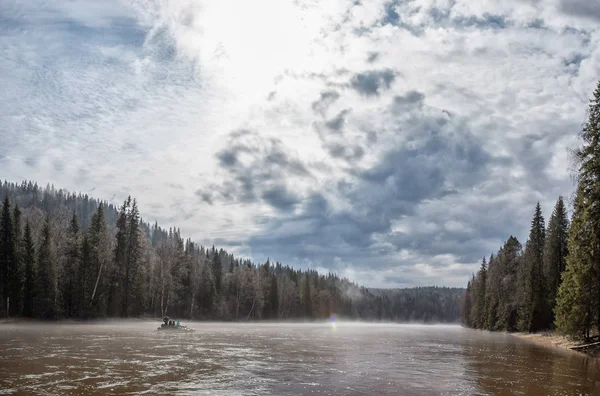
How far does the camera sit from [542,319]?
80.6 meters

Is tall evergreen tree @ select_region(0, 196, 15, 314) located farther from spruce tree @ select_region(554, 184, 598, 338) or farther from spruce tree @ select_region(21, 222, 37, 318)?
spruce tree @ select_region(554, 184, 598, 338)

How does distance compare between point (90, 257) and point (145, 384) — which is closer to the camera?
point (145, 384)

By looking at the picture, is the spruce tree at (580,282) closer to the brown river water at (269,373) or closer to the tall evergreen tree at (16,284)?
the brown river water at (269,373)

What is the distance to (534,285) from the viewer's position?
80.9 meters

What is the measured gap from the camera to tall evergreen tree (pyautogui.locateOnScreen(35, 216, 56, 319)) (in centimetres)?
8650

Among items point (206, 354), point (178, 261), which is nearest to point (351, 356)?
point (206, 354)

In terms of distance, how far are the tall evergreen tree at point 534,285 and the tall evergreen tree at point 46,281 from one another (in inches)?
3346

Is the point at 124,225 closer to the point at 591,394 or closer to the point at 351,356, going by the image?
the point at 351,356

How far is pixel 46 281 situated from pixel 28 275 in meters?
3.55

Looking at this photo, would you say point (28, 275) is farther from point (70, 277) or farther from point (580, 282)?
point (580, 282)

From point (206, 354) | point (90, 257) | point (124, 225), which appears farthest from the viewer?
point (124, 225)

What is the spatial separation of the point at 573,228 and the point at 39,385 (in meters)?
47.4

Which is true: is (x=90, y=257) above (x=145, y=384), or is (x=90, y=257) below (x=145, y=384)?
above

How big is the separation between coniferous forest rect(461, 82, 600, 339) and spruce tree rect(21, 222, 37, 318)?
8412 cm
